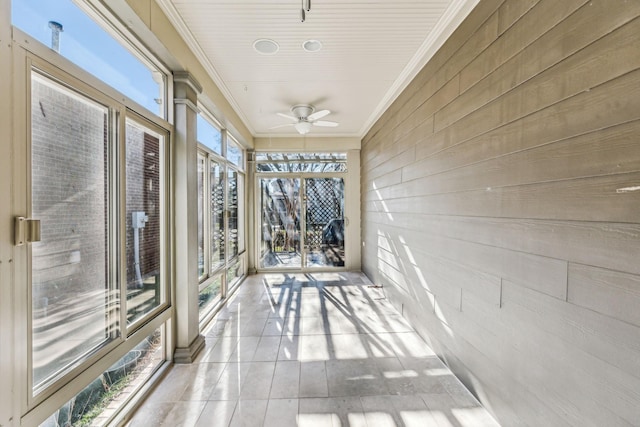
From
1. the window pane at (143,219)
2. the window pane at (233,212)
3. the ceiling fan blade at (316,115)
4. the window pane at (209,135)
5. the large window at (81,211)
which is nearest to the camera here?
the large window at (81,211)

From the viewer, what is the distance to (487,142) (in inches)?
69.0

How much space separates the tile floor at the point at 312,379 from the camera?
5.82 ft

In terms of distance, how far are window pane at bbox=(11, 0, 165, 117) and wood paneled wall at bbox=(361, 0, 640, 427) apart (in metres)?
2.47

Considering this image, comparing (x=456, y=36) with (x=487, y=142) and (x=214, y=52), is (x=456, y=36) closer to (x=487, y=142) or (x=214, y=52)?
(x=487, y=142)

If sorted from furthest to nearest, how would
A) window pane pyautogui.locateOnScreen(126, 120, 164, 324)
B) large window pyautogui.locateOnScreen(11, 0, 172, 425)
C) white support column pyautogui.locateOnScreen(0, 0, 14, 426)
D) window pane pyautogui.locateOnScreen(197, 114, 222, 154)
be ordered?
1. window pane pyautogui.locateOnScreen(197, 114, 222, 154)
2. window pane pyautogui.locateOnScreen(126, 120, 164, 324)
3. large window pyautogui.locateOnScreen(11, 0, 172, 425)
4. white support column pyautogui.locateOnScreen(0, 0, 14, 426)

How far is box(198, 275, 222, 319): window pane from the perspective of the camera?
10.5 ft

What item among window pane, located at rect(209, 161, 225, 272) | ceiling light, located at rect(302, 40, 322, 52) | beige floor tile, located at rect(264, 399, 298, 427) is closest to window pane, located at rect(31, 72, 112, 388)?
beige floor tile, located at rect(264, 399, 298, 427)

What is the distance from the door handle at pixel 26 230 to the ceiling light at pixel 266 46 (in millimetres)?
2158

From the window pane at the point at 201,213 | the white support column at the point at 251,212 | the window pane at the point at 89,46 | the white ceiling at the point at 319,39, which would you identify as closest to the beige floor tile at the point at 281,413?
the window pane at the point at 201,213

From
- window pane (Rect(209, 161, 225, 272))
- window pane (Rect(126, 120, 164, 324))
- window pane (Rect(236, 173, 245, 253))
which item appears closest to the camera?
window pane (Rect(126, 120, 164, 324))

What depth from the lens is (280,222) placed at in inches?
226

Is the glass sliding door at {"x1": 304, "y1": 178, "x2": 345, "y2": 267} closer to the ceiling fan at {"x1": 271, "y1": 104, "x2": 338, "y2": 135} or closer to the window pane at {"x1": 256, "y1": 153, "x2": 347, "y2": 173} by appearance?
the window pane at {"x1": 256, "y1": 153, "x2": 347, "y2": 173}

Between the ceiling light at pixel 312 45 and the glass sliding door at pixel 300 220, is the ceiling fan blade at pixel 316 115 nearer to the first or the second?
the ceiling light at pixel 312 45

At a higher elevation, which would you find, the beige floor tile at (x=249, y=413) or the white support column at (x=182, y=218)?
the white support column at (x=182, y=218)
